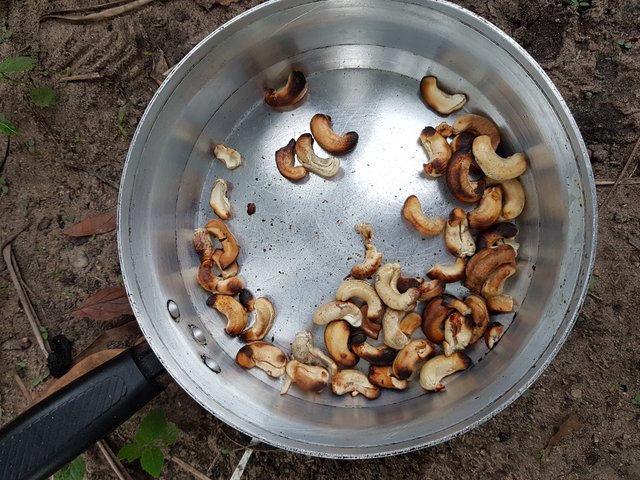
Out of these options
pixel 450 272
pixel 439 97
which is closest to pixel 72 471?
pixel 450 272

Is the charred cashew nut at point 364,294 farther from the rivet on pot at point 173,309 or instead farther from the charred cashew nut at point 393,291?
the rivet on pot at point 173,309

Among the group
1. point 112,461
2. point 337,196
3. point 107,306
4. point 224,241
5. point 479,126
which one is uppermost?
point 479,126

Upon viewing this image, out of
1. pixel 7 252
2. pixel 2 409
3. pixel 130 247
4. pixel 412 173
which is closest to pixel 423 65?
pixel 412 173

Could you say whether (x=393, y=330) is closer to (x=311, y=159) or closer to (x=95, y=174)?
(x=311, y=159)

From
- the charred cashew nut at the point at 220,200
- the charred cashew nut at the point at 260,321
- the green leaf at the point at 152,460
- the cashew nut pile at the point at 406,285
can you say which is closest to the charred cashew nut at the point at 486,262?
the cashew nut pile at the point at 406,285

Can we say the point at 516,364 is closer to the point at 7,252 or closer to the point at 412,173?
the point at 412,173

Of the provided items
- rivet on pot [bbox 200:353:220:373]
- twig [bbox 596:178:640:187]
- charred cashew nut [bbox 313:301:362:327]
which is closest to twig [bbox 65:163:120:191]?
rivet on pot [bbox 200:353:220:373]

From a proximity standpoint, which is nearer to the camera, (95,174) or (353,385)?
(353,385)

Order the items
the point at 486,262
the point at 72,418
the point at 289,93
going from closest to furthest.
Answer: the point at 72,418 < the point at 486,262 < the point at 289,93
